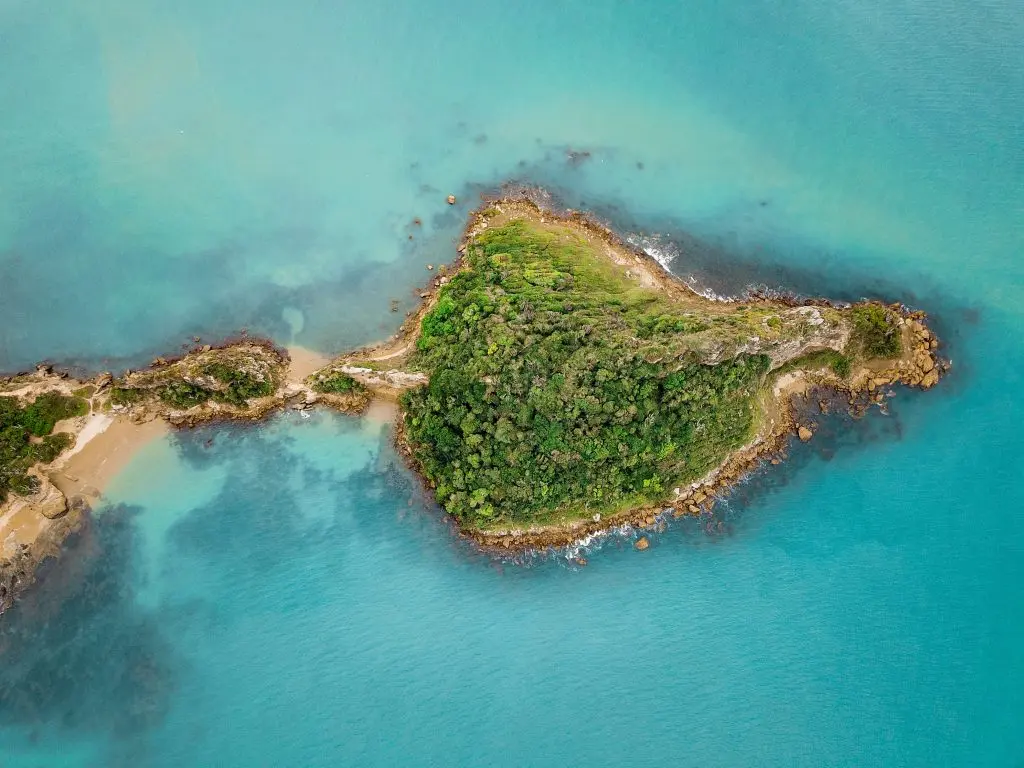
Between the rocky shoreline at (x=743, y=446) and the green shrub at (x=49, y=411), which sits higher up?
the rocky shoreline at (x=743, y=446)

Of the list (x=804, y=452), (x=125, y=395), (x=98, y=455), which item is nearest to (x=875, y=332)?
(x=804, y=452)

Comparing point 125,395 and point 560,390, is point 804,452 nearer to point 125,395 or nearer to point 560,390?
point 560,390

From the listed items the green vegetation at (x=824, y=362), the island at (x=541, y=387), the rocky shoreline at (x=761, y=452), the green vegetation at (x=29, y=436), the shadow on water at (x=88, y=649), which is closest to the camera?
the island at (x=541, y=387)

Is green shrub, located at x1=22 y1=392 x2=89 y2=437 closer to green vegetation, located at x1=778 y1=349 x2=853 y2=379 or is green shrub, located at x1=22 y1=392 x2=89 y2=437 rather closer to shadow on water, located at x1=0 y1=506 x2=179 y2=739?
shadow on water, located at x1=0 y1=506 x2=179 y2=739

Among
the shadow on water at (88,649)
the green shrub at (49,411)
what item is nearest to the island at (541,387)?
the green shrub at (49,411)

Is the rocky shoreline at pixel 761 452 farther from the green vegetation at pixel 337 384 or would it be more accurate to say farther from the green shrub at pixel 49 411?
the green shrub at pixel 49 411

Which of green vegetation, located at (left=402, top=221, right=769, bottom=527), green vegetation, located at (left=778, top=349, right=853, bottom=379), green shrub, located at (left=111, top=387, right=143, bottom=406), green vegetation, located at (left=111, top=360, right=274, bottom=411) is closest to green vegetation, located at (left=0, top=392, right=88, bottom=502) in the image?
green shrub, located at (left=111, top=387, right=143, bottom=406)

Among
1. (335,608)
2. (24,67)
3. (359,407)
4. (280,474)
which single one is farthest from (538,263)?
(24,67)
